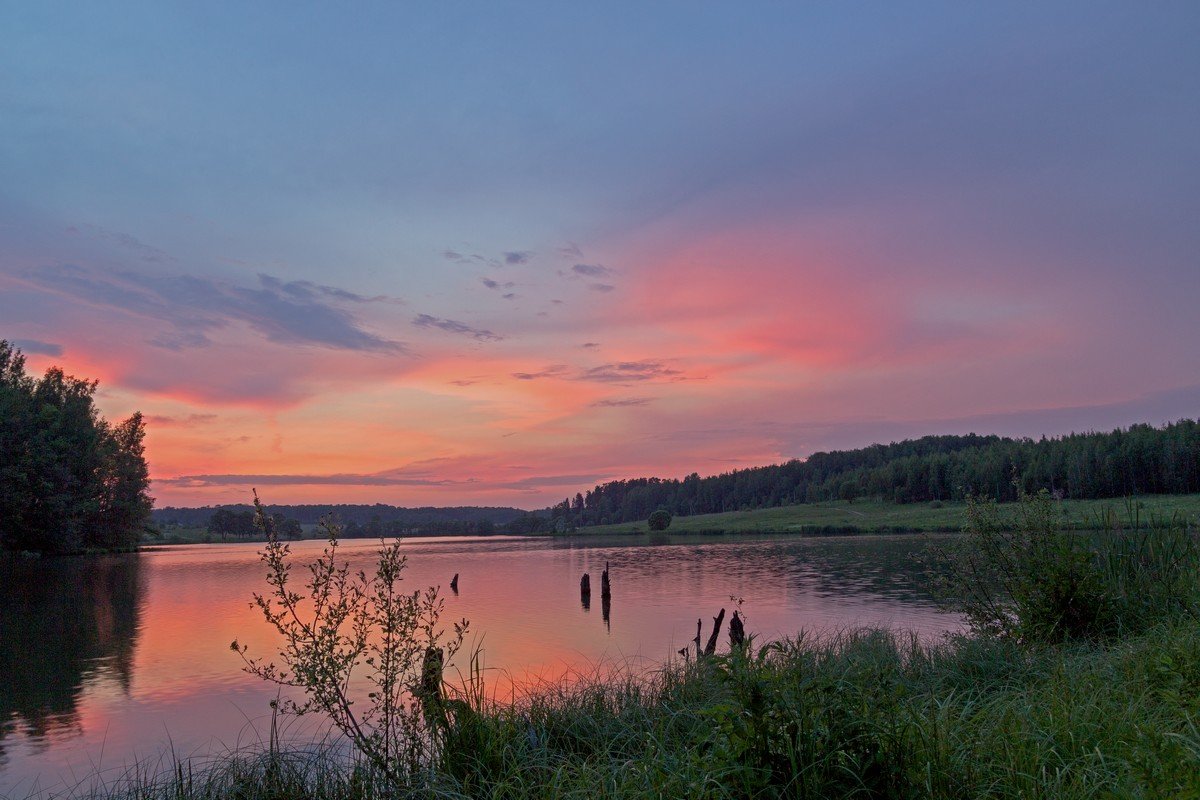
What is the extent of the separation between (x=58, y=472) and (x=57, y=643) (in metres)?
37.2

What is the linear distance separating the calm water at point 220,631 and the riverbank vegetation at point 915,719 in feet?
10.4

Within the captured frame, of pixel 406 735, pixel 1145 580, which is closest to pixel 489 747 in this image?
pixel 406 735

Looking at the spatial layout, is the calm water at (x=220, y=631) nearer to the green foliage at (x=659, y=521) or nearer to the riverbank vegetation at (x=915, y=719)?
the riverbank vegetation at (x=915, y=719)

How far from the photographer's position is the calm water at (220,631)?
550 inches

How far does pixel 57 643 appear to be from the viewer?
77.9 feet

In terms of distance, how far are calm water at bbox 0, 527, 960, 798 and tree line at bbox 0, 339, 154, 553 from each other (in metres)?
4.15

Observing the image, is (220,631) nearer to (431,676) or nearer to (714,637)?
(714,637)

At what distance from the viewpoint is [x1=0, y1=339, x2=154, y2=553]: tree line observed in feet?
167

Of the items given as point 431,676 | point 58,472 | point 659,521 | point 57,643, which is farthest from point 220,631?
point 659,521

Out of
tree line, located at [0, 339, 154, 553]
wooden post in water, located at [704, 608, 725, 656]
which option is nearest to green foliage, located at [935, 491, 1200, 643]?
wooden post in water, located at [704, 608, 725, 656]

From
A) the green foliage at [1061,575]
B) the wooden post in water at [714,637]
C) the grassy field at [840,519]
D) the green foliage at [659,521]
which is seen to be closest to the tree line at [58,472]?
the wooden post in water at [714,637]

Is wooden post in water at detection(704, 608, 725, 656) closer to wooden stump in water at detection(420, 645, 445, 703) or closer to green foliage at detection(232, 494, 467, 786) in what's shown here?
wooden stump in water at detection(420, 645, 445, 703)

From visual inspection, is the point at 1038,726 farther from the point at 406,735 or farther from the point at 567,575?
the point at 567,575

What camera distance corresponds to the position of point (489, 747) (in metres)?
7.16
